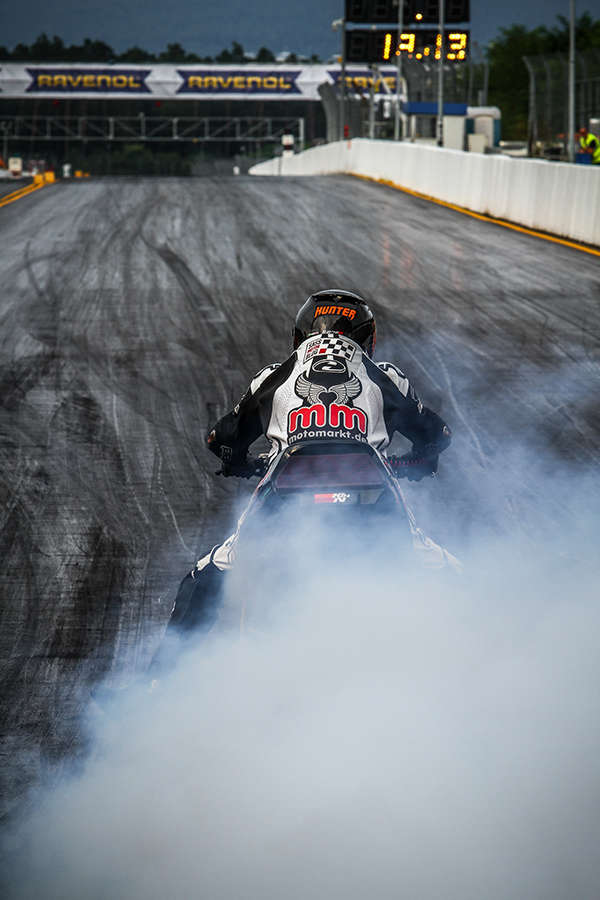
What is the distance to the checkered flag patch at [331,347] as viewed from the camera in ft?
15.3

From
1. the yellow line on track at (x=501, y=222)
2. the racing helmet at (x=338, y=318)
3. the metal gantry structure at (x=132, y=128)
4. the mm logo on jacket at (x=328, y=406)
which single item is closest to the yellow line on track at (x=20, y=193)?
the yellow line on track at (x=501, y=222)

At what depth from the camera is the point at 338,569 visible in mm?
4055

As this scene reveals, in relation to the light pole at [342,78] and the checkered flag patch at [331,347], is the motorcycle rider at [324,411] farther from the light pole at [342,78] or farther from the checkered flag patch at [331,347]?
the light pole at [342,78]

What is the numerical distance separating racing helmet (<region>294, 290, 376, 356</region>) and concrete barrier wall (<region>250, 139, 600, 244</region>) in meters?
14.8

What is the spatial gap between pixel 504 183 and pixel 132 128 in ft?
277

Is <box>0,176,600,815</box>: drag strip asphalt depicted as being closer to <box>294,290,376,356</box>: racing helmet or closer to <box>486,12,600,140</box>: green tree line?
<box>294,290,376,356</box>: racing helmet

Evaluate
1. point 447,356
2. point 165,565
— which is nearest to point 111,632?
point 165,565

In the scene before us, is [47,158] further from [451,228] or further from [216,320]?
[216,320]

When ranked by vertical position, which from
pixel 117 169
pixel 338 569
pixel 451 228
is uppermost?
pixel 338 569

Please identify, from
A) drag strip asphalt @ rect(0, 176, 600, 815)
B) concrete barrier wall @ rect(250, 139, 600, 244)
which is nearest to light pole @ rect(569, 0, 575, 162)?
concrete barrier wall @ rect(250, 139, 600, 244)

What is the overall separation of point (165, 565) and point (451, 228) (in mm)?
16311

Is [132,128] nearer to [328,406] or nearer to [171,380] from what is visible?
[171,380]

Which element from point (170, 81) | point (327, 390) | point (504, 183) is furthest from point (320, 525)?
point (170, 81)

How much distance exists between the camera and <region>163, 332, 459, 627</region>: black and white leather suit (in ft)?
14.3
